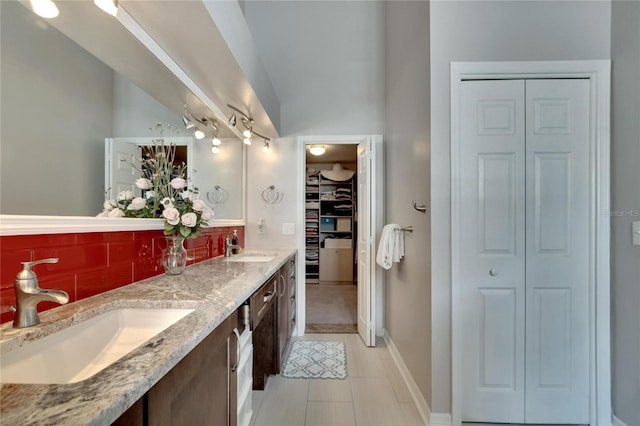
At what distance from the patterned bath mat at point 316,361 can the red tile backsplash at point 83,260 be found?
1.29m

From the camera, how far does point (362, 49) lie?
9.05 ft

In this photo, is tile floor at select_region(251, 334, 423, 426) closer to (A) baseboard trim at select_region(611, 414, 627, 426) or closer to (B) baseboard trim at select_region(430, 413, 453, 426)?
(B) baseboard trim at select_region(430, 413, 453, 426)

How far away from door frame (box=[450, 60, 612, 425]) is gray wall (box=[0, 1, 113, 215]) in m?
1.70

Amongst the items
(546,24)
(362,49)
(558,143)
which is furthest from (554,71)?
(362,49)

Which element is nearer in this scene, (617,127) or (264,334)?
(617,127)

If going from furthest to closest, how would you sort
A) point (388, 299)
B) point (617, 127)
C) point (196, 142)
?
point (388, 299) → point (196, 142) → point (617, 127)

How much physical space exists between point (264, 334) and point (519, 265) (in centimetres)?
167

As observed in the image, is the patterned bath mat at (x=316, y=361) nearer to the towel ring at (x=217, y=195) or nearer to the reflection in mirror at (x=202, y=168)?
the reflection in mirror at (x=202, y=168)

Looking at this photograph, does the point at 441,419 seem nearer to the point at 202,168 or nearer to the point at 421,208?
the point at 421,208

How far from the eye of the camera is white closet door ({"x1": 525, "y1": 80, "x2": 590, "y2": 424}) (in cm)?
145

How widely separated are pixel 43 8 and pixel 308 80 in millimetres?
2197

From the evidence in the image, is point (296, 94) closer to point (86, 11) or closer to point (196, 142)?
point (196, 142)

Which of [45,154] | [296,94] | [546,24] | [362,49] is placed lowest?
[45,154]

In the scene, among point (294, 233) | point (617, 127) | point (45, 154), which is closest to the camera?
point (45, 154)
